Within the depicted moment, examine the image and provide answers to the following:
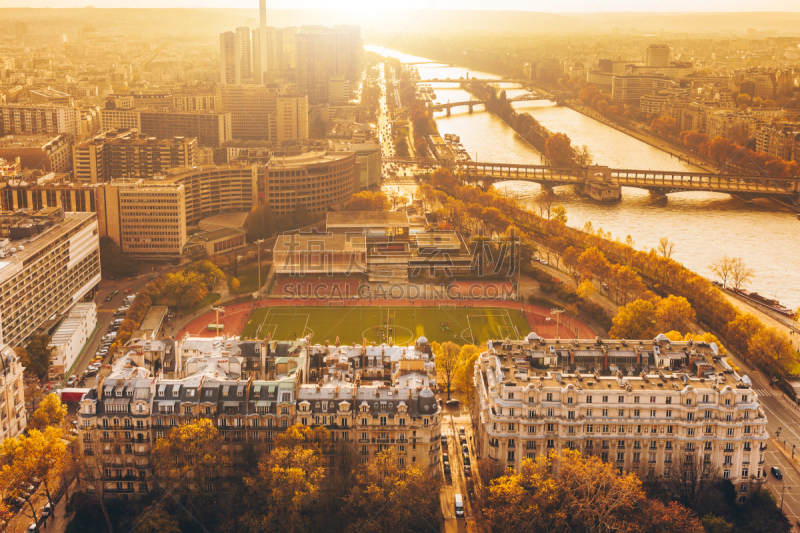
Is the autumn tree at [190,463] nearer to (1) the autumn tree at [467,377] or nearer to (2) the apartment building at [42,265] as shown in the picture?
(1) the autumn tree at [467,377]

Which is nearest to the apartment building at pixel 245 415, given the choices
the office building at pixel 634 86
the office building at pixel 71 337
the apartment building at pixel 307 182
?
the office building at pixel 71 337

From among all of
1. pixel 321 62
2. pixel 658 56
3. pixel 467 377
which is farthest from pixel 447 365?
pixel 658 56

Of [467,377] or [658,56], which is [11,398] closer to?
[467,377]

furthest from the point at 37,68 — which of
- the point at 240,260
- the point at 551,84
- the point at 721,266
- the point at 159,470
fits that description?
the point at 159,470

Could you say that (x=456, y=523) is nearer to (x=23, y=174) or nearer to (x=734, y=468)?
(x=734, y=468)

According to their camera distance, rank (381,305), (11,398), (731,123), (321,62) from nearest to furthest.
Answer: (11,398), (381,305), (731,123), (321,62)
